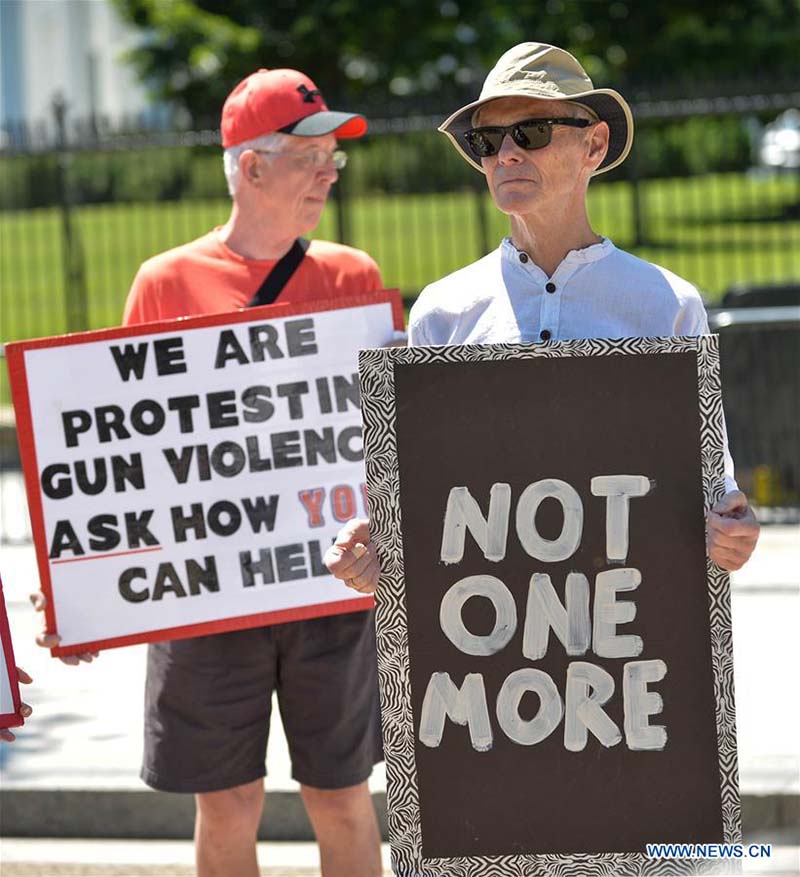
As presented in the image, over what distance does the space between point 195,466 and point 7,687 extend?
0.90 m

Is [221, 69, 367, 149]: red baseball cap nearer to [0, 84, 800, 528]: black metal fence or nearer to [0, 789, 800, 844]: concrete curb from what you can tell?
[0, 789, 800, 844]: concrete curb

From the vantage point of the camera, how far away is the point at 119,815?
5816 millimetres

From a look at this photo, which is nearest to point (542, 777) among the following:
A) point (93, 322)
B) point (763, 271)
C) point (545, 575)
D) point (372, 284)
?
point (545, 575)

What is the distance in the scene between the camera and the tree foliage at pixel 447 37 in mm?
25172

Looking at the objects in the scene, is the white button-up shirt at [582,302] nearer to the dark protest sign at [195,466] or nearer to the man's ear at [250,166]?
the dark protest sign at [195,466]

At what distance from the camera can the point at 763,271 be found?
945 inches

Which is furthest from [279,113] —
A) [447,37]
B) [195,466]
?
[447,37]

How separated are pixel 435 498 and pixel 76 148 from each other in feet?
30.5

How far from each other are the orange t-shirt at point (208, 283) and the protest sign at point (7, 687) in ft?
3.43

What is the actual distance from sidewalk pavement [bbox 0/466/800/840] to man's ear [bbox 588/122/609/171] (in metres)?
2.79

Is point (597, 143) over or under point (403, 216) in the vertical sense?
over

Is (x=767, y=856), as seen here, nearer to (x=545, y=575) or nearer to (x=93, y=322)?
(x=545, y=575)

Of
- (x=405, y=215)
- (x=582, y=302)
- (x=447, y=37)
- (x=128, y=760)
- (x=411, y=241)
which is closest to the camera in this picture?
(x=582, y=302)

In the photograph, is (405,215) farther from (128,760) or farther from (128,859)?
(128,859)
